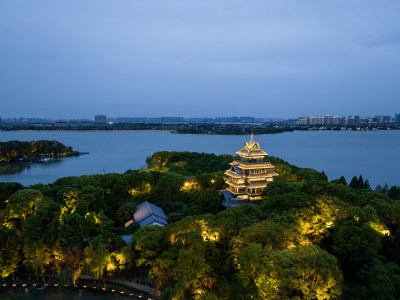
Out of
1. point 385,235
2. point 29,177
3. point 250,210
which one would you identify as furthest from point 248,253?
point 29,177

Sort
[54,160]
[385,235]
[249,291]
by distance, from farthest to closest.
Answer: [54,160], [385,235], [249,291]

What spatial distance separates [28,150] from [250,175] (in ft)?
149

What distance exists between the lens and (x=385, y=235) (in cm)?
1345

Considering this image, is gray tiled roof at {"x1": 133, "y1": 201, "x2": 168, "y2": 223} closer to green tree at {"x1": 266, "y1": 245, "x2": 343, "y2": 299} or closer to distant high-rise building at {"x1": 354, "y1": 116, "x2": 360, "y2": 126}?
green tree at {"x1": 266, "y1": 245, "x2": 343, "y2": 299}

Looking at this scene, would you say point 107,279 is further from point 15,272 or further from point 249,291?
point 249,291

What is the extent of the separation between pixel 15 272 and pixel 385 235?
1829 cm

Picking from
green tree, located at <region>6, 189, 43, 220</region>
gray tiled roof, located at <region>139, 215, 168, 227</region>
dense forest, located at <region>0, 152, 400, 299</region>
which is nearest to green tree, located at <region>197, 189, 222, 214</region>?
dense forest, located at <region>0, 152, 400, 299</region>

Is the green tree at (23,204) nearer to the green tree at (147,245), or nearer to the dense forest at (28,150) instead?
the green tree at (147,245)

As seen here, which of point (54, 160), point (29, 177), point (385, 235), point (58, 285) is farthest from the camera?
point (54, 160)

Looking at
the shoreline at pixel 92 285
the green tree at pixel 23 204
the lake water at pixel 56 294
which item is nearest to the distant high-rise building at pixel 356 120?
the shoreline at pixel 92 285

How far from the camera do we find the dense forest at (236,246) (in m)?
9.94

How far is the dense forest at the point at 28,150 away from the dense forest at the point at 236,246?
37458 mm

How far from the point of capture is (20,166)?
44531mm

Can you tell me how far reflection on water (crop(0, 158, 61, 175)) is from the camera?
4078 cm
